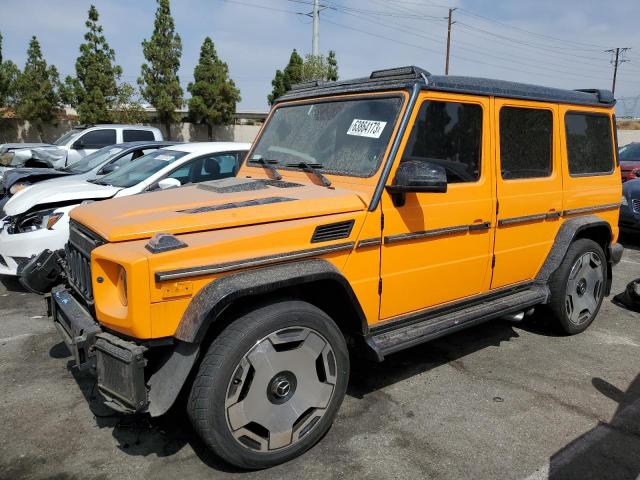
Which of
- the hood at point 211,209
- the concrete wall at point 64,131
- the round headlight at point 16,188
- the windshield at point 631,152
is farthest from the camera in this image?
the concrete wall at point 64,131

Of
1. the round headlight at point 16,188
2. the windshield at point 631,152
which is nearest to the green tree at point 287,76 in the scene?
the windshield at point 631,152

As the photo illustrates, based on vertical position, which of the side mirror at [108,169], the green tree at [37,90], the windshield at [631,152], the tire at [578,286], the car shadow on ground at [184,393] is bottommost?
the car shadow on ground at [184,393]

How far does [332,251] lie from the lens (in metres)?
3.00

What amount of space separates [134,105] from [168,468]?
1202 inches

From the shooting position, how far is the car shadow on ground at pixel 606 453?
286cm

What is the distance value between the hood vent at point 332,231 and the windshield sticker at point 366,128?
0.68 m

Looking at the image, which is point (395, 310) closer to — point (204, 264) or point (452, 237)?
point (452, 237)

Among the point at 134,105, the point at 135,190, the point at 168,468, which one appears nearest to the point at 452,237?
the point at 168,468

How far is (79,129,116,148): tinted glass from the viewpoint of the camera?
14711mm

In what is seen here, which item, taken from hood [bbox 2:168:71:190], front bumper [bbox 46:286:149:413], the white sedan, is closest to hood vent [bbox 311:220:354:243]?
front bumper [bbox 46:286:149:413]

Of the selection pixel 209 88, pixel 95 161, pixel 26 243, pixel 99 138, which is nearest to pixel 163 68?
pixel 209 88

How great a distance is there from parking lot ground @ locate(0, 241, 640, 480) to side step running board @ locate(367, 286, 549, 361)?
19.3 inches

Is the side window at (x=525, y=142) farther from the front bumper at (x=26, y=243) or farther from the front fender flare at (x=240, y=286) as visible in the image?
the front bumper at (x=26, y=243)

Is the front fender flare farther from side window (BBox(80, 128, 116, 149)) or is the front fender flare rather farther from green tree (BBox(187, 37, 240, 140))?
green tree (BBox(187, 37, 240, 140))
